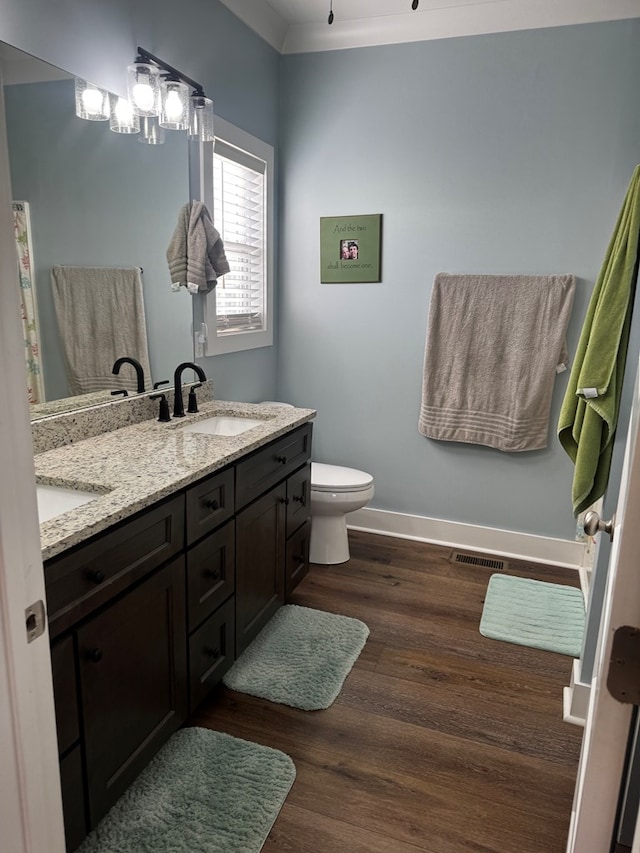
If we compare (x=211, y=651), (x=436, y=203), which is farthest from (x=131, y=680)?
(x=436, y=203)

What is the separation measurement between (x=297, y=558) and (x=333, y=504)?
39cm

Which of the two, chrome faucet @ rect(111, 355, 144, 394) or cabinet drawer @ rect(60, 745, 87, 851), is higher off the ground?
chrome faucet @ rect(111, 355, 144, 394)

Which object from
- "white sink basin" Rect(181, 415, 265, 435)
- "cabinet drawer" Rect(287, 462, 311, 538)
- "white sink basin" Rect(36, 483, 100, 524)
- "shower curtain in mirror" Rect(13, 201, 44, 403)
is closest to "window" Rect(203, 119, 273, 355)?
"white sink basin" Rect(181, 415, 265, 435)

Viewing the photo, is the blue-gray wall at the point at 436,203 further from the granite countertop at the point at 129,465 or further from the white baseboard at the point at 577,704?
the white baseboard at the point at 577,704

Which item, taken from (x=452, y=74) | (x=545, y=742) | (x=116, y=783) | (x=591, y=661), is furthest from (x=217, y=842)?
(x=452, y=74)

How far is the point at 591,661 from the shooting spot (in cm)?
205

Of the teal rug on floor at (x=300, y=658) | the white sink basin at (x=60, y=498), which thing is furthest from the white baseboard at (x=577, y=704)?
the white sink basin at (x=60, y=498)

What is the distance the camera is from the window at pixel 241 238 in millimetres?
2982

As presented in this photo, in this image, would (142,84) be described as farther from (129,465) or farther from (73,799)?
(73,799)

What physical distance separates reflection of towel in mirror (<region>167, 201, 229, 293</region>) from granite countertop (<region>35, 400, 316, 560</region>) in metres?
0.62

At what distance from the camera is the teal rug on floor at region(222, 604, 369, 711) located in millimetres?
2221

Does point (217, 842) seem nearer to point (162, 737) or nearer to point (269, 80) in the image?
point (162, 737)

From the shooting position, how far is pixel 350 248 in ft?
11.4

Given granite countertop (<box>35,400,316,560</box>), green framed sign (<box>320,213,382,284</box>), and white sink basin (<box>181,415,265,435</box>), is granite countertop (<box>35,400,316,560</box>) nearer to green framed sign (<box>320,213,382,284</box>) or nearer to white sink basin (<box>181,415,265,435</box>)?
white sink basin (<box>181,415,265,435</box>)
